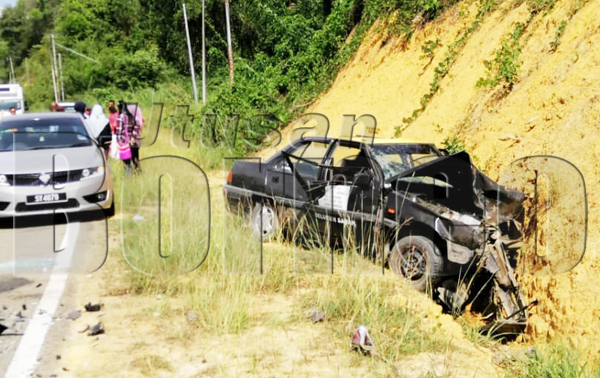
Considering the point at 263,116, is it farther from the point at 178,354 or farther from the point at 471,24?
the point at 178,354

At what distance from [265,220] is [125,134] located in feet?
15.9

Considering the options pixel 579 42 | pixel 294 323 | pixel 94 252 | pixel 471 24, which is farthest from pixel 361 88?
pixel 294 323

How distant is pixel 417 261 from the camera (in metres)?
6.24

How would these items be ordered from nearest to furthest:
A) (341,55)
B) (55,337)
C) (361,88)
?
1. (55,337)
2. (361,88)
3. (341,55)

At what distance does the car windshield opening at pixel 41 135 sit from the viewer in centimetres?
985

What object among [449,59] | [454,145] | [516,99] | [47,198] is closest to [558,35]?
[516,99]

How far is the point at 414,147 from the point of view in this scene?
25.0 feet

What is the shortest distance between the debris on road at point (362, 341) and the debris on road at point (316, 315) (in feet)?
2.01

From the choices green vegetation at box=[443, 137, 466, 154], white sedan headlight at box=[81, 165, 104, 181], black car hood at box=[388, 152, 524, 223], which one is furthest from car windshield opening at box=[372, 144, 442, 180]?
white sedan headlight at box=[81, 165, 104, 181]

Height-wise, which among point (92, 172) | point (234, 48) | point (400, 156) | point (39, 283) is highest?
point (234, 48)

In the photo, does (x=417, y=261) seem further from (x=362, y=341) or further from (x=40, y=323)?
(x=40, y=323)

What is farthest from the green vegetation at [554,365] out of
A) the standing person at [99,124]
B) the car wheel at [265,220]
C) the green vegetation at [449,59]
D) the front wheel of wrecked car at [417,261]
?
the standing person at [99,124]

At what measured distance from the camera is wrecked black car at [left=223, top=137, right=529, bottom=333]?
5598mm

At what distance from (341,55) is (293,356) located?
15018mm
